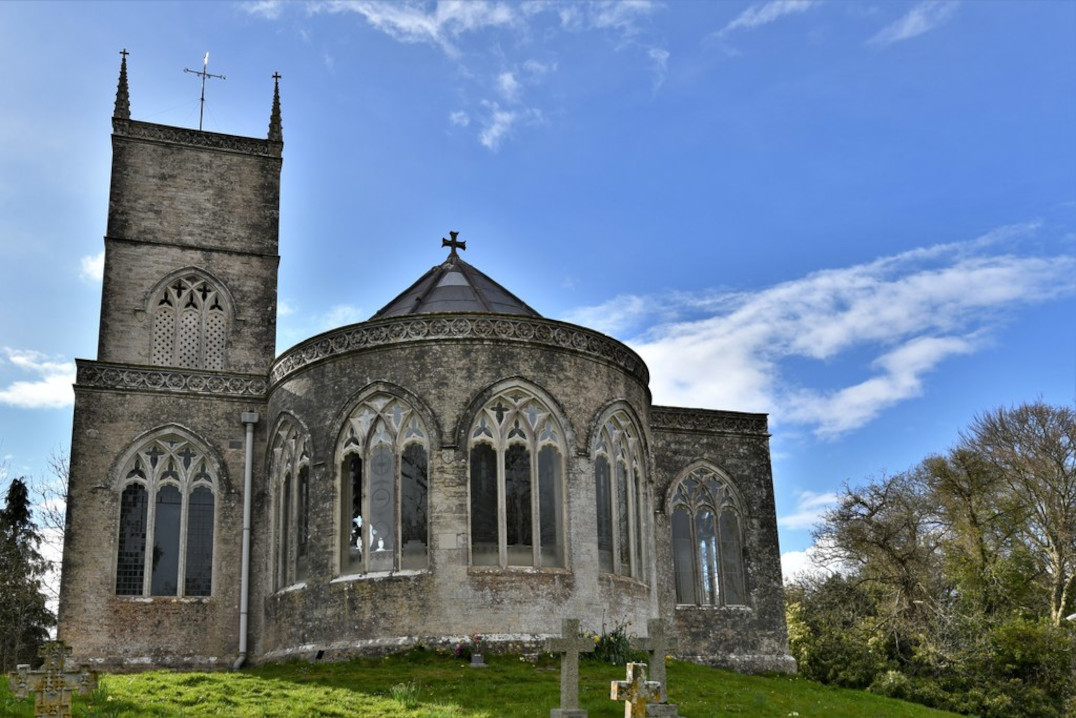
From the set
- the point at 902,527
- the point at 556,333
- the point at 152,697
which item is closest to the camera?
the point at 152,697

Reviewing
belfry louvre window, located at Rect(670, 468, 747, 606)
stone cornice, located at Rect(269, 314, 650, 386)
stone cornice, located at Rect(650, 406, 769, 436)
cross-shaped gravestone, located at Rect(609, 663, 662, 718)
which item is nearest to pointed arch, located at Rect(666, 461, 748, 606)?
belfry louvre window, located at Rect(670, 468, 747, 606)

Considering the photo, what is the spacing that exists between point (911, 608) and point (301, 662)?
22272 mm

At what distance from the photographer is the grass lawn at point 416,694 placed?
1805cm

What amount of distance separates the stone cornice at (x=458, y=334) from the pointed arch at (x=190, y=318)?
9.82 meters

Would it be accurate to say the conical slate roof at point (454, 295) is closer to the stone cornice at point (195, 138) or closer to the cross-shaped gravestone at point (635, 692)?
the stone cornice at point (195, 138)

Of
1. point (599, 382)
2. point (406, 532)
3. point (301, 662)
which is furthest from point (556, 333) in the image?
point (301, 662)

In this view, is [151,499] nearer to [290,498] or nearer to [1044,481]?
[290,498]

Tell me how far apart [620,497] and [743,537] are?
6.27m

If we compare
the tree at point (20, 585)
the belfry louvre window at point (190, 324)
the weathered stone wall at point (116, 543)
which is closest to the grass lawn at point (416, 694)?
the weathered stone wall at point (116, 543)

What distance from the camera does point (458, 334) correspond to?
81.9ft

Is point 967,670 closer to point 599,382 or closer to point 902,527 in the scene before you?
point 902,527

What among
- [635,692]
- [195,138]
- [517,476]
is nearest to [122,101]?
[195,138]

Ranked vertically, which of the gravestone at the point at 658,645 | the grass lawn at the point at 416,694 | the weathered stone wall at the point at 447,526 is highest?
the weathered stone wall at the point at 447,526

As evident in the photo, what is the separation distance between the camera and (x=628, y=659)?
23719 mm
